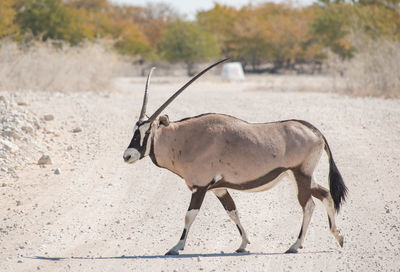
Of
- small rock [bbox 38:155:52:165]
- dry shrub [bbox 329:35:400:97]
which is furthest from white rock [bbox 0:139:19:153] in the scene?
Answer: dry shrub [bbox 329:35:400:97]

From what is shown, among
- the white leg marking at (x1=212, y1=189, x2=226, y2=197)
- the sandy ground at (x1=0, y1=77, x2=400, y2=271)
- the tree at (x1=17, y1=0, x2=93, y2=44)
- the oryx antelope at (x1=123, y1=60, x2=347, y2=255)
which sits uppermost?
the tree at (x1=17, y1=0, x2=93, y2=44)

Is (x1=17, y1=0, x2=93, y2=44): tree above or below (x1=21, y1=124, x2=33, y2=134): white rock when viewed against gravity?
above

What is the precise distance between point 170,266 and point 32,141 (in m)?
6.32

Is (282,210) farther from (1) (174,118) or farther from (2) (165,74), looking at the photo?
(2) (165,74)

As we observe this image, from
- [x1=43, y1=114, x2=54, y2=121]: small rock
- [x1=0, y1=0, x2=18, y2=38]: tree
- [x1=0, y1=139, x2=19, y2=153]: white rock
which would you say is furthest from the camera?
[x1=0, y1=0, x2=18, y2=38]: tree

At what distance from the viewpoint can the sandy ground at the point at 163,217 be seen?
541 centimetres

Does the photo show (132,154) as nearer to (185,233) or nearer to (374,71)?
(185,233)

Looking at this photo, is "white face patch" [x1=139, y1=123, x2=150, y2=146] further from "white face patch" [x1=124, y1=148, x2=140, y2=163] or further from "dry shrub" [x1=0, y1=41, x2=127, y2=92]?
"dry shrub" [x1=0, y1=41, x2=127, y2=92]

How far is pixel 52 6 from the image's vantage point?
3291cm

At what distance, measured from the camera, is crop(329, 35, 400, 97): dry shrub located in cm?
2014

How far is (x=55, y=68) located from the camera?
21938 mm

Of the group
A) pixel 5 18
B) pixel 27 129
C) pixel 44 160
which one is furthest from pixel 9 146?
pixel 5 18

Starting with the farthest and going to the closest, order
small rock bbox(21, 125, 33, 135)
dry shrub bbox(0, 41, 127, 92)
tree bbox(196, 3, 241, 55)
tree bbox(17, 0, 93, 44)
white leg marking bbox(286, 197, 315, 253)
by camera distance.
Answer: tree bbox(196, 3, 241, 55)
tree bbox(17, 0, 93, 44)
dry shrub bbox(0, 41, 127, 92)
small rock bbox(21, 125, 33, 135)
white leg marking bbox(286, 197, 315, 253)

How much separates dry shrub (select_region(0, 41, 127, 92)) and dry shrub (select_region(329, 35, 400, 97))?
978 centimetres
